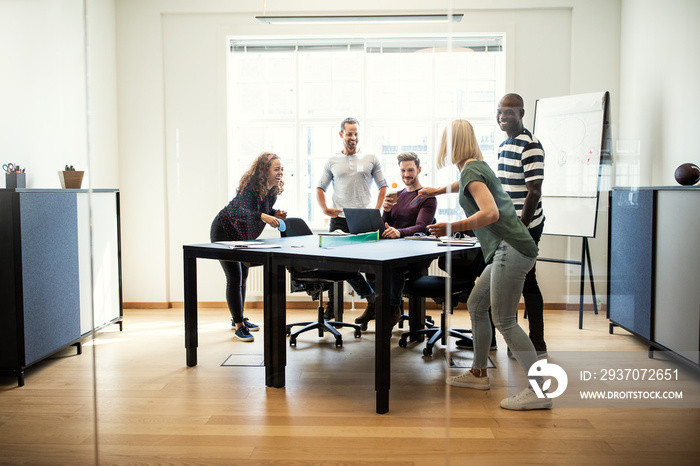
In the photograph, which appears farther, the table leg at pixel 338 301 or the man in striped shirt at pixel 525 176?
the table leg at pixel 338 301

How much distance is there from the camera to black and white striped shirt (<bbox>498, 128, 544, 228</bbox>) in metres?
1.98

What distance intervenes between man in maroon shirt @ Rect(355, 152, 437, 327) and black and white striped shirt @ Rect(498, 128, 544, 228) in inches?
11.2

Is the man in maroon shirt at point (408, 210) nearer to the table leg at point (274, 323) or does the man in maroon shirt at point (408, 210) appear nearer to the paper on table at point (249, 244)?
the table leg at point (274, 323)

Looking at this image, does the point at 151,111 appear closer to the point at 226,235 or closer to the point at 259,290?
the point at 226,235

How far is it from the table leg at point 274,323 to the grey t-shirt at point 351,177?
57 cm

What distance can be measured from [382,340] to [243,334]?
725 mm

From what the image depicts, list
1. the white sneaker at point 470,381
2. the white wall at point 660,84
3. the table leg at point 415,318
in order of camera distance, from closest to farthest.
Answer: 1. the white wall at point 660,84
2. the white sneaker at point 470,381
3. the table leg at point 415,318

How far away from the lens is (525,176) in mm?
2051

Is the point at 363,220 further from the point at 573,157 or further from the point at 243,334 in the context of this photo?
the point at 573,157

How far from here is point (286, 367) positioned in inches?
126

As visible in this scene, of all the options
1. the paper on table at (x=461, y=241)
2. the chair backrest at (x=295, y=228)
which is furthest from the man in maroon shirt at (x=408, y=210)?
the chair backrest at (x=295, y=228)

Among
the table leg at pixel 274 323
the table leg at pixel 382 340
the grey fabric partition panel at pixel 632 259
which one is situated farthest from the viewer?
the table leg at pixel 274 323

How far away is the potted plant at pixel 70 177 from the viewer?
2433 mm

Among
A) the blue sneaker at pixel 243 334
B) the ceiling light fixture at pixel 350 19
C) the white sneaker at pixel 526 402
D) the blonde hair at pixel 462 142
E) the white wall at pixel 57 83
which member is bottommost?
the white sneaker at pixel 526 402
